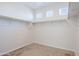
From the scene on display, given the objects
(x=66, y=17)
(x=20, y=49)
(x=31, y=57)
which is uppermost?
(x=66, y=17)

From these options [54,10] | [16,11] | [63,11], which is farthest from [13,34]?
[63,11]

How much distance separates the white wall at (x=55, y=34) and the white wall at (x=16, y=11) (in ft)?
0.64

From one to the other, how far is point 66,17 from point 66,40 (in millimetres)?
326

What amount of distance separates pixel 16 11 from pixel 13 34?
0.33 meters

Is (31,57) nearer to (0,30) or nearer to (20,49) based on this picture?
(20,49)

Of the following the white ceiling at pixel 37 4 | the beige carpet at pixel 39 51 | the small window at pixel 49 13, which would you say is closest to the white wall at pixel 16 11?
the white ceiling at pixel 37 4

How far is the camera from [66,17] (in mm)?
1399

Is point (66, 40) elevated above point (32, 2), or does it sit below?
below

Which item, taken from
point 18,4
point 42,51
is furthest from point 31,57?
point 18,4

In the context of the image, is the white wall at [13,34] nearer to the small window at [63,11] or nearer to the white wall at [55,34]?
the white wall at [55,34]

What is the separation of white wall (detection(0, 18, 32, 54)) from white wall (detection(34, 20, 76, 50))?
0.43ft

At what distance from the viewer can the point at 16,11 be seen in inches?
54.8

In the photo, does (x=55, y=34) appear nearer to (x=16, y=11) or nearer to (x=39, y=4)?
(x=39, y=4)

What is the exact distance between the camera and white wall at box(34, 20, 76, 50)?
141 cm
